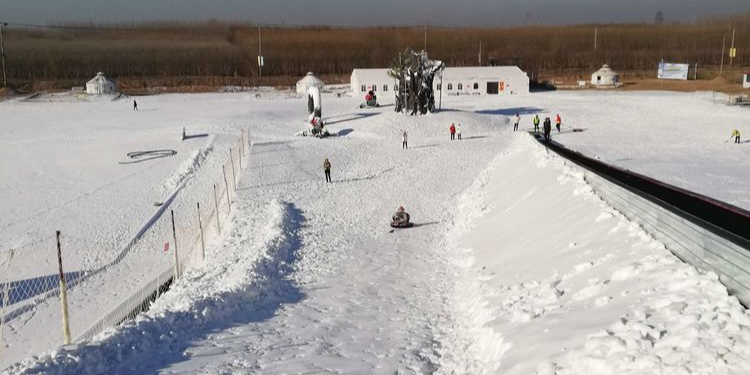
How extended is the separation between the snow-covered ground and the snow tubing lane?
639mm

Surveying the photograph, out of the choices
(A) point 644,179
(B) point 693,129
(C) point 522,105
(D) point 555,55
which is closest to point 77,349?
(A) point 644,179

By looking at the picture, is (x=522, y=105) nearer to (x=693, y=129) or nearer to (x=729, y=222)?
(x=693, y=129)

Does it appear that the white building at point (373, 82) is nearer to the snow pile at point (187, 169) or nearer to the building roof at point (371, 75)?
the building roof at point (371, 75)

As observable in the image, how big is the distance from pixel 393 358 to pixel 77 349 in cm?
442

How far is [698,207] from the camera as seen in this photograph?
10086 mm

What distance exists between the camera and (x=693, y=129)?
3716cm

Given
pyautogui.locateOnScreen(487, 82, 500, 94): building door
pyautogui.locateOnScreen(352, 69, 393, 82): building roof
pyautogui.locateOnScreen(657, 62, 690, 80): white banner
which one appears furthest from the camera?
pyautogui.locateOnScreen(657, 62, 690, 80): white banner

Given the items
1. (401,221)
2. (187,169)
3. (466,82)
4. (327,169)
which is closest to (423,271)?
(401,221)

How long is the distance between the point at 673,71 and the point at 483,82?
29.9 metres

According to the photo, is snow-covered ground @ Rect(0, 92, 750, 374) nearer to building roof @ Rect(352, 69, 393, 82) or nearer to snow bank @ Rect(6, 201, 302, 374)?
snow bank @ Rect(6, 201, 302, 374)

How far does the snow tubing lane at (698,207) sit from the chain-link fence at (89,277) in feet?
33.1

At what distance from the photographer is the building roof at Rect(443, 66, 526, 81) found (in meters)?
61.7

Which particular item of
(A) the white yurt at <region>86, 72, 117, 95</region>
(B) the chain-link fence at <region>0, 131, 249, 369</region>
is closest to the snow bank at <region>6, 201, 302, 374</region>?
(B) the chain-link fence at <region>0, 131, 249, 369</region>

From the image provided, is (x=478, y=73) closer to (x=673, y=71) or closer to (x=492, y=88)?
(x=492, y=88)
